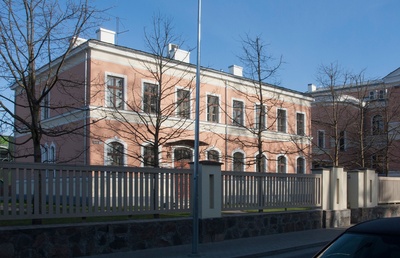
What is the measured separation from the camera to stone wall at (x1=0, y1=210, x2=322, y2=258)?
354 inches

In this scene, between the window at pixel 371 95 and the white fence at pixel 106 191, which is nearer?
the white fence at pixel 106 191

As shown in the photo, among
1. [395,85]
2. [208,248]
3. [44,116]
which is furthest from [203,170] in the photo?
[395,85]

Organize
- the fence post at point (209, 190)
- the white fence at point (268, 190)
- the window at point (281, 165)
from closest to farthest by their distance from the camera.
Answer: the fence post at point (209, 190) → the white fence at point (268, 190) → the window at point (281, 165)

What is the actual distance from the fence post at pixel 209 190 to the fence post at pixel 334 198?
563 cm

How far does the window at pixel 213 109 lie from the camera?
29.4m

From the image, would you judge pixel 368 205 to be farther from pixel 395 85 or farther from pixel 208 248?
Result: pixel 395 85

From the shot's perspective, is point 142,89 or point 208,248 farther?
point 142,89

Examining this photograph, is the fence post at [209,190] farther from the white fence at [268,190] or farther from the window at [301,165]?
the window at [301,165]

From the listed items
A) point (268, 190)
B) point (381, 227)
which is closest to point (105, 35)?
point (268, 190)

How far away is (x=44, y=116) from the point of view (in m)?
26.8

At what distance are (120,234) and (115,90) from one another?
1442cm

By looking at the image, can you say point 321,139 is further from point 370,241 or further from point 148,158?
point 370,241

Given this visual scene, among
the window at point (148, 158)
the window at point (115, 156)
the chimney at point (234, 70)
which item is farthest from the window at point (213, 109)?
the window at point (115, 156)

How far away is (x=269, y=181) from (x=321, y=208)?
3286mm
